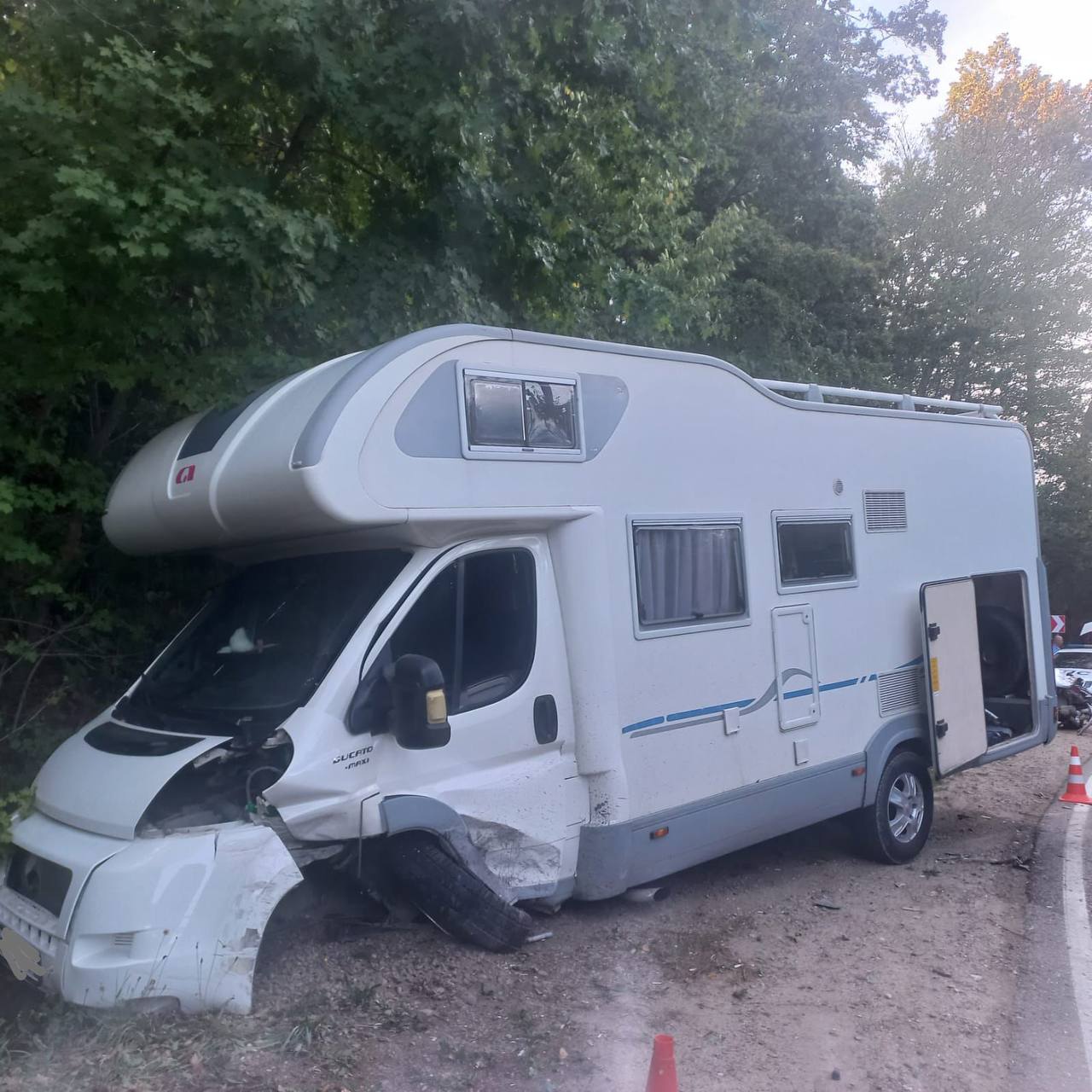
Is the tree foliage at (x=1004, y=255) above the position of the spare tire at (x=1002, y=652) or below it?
above

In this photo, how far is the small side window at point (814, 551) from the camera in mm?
7023

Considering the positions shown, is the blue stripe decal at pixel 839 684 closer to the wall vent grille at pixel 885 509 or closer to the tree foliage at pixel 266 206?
the wall vent grille at pixel 885 509

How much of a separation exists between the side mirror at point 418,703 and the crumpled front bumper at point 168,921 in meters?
0.72

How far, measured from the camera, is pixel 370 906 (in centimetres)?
541

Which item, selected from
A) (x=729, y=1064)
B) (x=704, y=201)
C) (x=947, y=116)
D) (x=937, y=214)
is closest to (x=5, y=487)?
(x=729, y=1064)

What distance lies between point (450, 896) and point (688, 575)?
2.23 meters

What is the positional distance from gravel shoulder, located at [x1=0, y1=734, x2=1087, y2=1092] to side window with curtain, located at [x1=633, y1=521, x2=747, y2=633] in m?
1.71

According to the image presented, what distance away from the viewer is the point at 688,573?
639cm

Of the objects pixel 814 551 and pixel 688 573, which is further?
pixel 814 551

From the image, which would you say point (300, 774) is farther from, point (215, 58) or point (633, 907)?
point (215, 58)

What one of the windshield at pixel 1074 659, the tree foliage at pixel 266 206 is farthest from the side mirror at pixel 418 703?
the windshield at pixel 1074 659

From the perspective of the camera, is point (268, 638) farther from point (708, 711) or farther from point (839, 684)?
point (839, 684)

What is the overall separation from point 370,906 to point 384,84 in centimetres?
556

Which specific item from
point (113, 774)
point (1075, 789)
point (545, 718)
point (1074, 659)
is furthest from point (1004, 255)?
point (113, 774)
